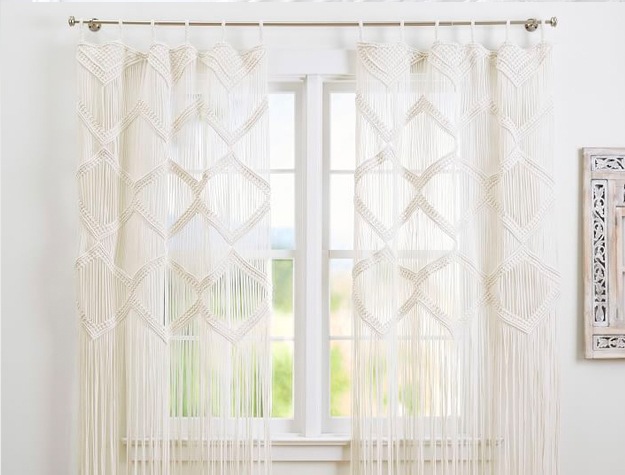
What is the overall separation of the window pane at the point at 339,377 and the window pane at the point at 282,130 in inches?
30.4

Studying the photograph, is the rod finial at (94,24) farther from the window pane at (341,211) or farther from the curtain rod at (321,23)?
the window pane at (341,211)

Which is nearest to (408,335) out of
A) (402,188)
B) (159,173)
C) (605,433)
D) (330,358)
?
(330,358)

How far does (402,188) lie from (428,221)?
0.16m

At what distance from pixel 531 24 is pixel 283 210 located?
4.02ft

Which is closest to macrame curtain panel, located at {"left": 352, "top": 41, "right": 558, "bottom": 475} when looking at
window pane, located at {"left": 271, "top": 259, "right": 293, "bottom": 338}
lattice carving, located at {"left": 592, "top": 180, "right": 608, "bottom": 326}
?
lattice carving, located at {"left": 592, "top": 180, "right": 608, "bottom": 326}

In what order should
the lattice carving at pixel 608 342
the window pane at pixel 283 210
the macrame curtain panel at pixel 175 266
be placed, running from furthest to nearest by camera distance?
the window pane at pixel 283 210 → the lattice carving at pixel 608 342 → the macrame curtain panel at pixel 175 266

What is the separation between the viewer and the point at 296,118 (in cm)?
275

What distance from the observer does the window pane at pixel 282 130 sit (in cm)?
275

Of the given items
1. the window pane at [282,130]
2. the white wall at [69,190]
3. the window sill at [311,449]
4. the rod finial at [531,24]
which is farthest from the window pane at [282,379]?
the rod finial at [531,24]

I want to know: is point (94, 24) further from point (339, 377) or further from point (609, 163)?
point (609, 163)

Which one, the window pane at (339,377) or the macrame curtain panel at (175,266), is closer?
the macrame curtain panel at (175,266)

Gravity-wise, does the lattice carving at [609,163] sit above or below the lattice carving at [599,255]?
above

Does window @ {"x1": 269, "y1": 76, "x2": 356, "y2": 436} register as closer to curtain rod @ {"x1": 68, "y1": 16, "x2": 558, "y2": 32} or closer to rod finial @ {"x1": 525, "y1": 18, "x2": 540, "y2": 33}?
curtain rod @ {"x1": 68, "y1": 16, "x2": 558, "y2": 32}

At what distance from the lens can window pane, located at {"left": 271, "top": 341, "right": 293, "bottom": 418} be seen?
108 inches
